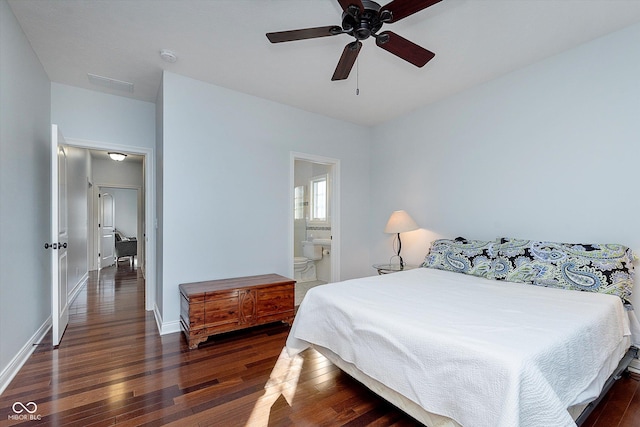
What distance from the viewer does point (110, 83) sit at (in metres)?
3.21

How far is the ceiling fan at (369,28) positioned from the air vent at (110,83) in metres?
2.33

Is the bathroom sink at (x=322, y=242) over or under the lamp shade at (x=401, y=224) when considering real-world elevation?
under

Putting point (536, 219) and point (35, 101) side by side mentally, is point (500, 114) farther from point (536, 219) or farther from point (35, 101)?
point (35, 101)

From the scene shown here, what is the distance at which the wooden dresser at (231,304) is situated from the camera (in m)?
2.69

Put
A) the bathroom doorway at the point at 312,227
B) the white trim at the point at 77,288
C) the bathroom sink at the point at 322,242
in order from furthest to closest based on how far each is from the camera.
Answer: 1. the bathroom doorway at the point at 312,227
2. the bathroom sink at the point at 322,242
3. the white trim at the point at 77,288

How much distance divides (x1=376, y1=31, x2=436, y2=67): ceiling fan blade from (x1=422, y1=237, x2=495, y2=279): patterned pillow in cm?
188

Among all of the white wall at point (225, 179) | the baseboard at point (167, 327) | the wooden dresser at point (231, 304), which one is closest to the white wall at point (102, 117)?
the white wall at point (225, 179)

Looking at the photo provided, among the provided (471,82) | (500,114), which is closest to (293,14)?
(471,82)

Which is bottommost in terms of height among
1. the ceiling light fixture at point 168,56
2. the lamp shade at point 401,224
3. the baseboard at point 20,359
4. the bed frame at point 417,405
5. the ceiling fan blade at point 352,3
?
the baseboard at point 20,359

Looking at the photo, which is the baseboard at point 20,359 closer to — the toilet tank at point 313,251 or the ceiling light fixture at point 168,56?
the ceiling light fixture at point 168,56

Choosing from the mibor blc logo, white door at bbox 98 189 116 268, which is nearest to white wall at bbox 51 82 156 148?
the mibor blc logo

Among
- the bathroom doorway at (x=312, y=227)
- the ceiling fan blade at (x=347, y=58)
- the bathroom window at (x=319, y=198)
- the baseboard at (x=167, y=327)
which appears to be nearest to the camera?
the ceiling fan blade at (x=347, y=58)

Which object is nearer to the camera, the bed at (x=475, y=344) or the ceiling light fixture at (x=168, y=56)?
the bed at (x=475, y=344)

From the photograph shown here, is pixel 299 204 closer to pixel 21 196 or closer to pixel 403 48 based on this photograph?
pixel 21 196
